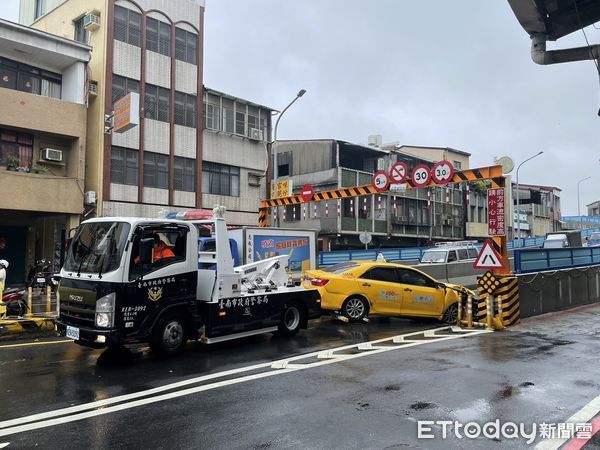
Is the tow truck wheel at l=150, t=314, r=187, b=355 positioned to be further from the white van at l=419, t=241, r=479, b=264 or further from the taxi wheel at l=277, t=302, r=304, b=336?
the white van at l=419, t=241, r=479, b=264

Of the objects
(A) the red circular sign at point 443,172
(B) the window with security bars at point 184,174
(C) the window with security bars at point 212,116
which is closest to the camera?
(A) the red circular sign at point 443,172

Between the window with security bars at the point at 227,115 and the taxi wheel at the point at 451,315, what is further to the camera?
the window with security bars at the point at 227,115

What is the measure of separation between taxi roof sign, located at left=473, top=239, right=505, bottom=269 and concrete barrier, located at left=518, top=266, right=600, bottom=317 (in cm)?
170

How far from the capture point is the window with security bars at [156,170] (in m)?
24.2

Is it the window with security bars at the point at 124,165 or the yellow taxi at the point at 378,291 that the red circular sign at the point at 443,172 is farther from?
the window with security bars at the point at 124,165

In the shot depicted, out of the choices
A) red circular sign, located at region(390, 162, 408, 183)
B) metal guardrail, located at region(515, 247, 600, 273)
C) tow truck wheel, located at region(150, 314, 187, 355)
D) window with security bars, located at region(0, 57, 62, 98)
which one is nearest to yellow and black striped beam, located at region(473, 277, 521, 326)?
metal guardrail, located at region(515, 247, 600, 273)

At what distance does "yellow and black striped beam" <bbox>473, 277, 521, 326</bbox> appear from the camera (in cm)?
1239

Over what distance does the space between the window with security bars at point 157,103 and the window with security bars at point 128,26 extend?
2215 mm

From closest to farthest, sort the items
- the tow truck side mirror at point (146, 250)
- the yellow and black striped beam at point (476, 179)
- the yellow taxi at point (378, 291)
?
the tow truck side mirror at point (146, 250)
the yellow taxi at point (378, 291)
the yellow and black striped beam at point (476, 179)

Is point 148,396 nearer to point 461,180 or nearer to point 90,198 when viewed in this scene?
point 461,180

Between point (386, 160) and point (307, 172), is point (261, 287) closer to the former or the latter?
point (307, 172)

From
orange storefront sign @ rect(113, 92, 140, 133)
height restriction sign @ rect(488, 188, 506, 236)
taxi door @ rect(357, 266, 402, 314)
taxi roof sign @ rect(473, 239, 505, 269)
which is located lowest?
taxi door @ rect(357, 266, 402, 314)

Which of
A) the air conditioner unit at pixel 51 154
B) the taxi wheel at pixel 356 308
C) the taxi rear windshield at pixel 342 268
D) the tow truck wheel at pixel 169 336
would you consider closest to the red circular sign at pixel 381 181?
the taxi rear windshield at pixel 342 268

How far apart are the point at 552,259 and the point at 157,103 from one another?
18.8 meters
